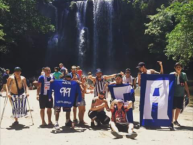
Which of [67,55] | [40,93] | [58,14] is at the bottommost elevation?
[40,93]

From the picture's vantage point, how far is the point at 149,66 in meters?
32.2

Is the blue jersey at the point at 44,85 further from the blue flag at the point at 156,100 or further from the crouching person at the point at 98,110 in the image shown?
the blue flag at the point at 156,100

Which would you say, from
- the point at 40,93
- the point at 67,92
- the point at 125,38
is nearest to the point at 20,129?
the point at 40,93

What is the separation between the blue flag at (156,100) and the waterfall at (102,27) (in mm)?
25019

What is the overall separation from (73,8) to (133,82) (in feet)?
89.5

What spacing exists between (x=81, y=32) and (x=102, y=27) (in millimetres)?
2976

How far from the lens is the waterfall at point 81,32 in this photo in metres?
31.4

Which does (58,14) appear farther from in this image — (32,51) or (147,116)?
(147,116)

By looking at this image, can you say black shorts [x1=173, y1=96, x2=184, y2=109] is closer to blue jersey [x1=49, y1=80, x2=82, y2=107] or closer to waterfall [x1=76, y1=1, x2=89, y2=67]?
blue jersey [x1=49, y1=80, x2=82, y2=107]

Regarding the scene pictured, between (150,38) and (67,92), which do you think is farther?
(150,38)

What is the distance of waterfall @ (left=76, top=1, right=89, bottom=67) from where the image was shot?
31.4 metres

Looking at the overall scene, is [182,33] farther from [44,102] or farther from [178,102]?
[44,102]

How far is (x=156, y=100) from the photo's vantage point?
657cm

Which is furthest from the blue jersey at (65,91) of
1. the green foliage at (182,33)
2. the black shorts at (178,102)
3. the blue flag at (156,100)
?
the green foliage at (182,33)
